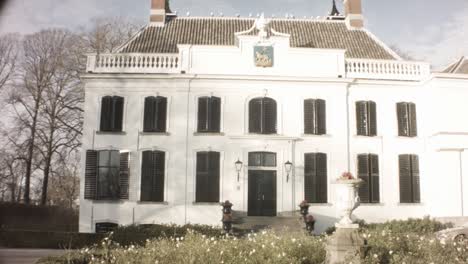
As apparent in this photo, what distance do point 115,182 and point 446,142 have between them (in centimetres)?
1342

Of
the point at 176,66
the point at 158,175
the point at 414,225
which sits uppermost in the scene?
the point at 176,66

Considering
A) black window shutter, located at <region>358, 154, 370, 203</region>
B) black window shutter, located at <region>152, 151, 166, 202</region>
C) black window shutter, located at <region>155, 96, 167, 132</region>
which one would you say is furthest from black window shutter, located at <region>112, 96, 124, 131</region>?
black window shutter, located at <region>358, 154, 370, 203</region>

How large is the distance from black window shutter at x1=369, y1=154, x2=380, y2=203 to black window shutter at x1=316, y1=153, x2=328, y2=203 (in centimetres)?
195

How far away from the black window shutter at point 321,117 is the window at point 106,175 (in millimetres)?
7978

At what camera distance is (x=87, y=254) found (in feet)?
30.1

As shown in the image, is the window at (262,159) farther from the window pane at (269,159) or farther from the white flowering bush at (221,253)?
the white flowering bush at (221,253)

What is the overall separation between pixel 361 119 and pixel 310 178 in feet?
11.2

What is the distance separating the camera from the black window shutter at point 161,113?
1934cm

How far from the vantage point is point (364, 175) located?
19484mm

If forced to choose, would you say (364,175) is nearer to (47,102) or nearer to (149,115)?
(149,115)

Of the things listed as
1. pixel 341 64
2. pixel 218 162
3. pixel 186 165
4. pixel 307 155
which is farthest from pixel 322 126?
pixel 186 165

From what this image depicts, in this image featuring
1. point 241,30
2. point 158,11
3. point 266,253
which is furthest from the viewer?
point 158,11

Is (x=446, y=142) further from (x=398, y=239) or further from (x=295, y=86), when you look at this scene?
(x=398, y=239)

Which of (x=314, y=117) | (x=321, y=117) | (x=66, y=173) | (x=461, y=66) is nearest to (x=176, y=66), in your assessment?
(x=314, y=117)
